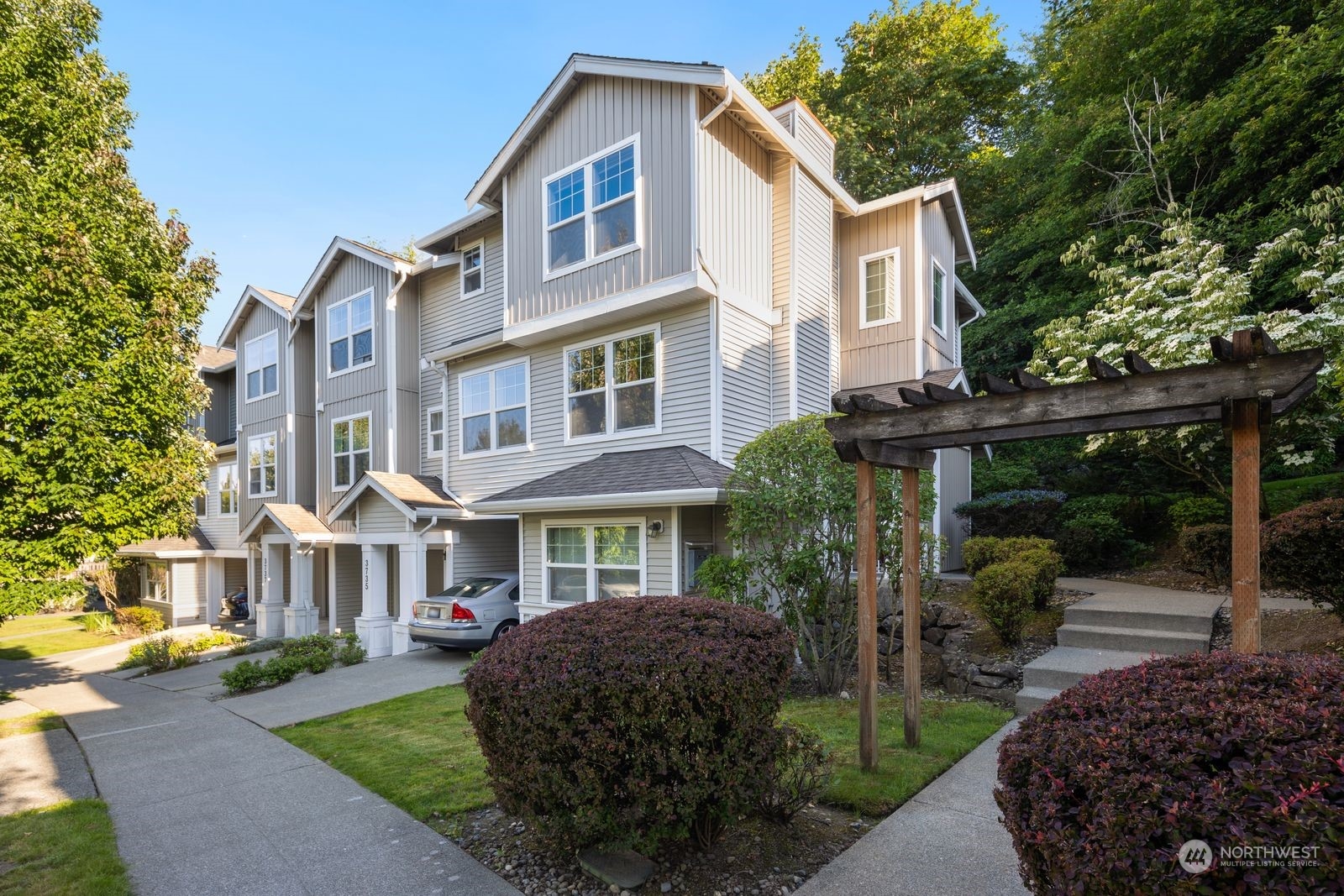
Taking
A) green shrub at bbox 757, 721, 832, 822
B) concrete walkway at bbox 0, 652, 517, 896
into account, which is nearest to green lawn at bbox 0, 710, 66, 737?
concrete walkway at bbox 0, 652, 517, 896

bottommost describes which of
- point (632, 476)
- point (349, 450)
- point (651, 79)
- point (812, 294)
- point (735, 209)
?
point (632, 476)

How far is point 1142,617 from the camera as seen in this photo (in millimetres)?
7641

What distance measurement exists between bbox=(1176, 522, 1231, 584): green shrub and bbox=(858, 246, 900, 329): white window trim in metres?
5.96

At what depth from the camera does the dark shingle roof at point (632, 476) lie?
9469 millimetres

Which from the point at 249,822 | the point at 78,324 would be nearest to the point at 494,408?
the point at 78,324

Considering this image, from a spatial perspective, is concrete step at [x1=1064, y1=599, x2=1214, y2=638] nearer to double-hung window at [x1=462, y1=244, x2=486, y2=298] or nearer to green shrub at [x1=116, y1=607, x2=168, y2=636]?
double-hung window at [x1=462, y1=244, x2=486, y2=298]

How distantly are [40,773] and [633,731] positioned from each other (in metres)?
7.20

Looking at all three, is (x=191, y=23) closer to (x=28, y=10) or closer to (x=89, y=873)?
(x=28, y=10)

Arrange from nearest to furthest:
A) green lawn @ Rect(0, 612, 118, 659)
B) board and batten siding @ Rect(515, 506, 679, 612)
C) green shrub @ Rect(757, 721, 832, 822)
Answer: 1. green shrub @ Rect(757, 721, 832, 822)
2. board and batten siding @ Rect(515, 506, 679, 612)
3. green lawn @ Rect(0, 612, 118, 659)

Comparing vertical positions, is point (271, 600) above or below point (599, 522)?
below

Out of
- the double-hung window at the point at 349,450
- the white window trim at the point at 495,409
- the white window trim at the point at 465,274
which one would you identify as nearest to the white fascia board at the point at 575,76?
the white window trim at the point at 465,274

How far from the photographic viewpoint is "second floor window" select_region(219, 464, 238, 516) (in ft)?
69.4

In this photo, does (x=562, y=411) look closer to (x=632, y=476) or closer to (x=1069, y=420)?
(x=632, y=476)

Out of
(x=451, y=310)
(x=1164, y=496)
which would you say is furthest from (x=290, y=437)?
(x=1164, y=496)
